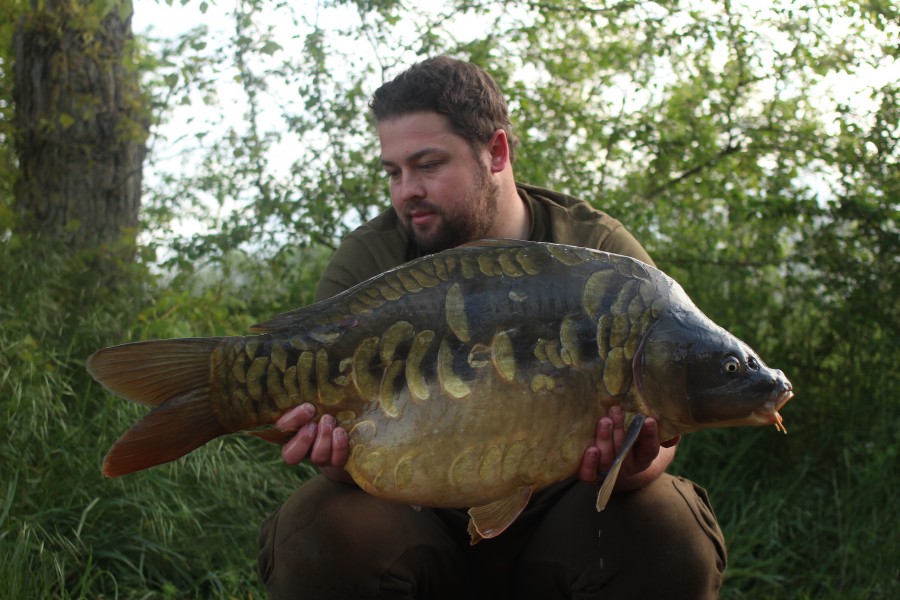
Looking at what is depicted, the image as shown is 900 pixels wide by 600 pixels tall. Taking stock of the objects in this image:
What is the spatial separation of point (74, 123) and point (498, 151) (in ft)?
6.47

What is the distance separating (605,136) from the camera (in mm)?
3906

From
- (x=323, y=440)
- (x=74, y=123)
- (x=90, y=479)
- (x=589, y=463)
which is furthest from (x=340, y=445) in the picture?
(x=74, y=123)

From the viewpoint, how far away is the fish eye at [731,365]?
1.48 meters

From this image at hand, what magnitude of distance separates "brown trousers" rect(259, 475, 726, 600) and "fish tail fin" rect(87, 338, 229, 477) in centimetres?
38

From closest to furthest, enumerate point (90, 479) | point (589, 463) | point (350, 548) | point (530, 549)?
point (589, 463) → point (350, 548) → point (530, 549) → point (90, 479)

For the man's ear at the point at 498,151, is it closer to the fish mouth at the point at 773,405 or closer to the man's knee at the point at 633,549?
the man's knee at the point at 633,549

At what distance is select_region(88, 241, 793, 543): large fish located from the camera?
1.48 meters

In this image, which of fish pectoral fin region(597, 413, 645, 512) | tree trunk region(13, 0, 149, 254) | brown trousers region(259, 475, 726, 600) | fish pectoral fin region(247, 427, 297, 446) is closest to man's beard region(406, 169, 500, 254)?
brown trousers region(259, 475, 726, 600)

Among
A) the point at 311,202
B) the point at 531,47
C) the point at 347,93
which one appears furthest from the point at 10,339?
the point at 531,47

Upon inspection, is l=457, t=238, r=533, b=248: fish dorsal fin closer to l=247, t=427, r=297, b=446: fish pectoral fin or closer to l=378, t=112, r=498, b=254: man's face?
l=247, t=427, r=297, b=446: fish pectoral fin

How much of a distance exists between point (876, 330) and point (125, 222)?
8.90ft

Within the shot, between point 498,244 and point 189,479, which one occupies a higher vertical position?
point 498,244

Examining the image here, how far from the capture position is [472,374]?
4.86 ft

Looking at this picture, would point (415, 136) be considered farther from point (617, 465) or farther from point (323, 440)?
point (617, 465)
